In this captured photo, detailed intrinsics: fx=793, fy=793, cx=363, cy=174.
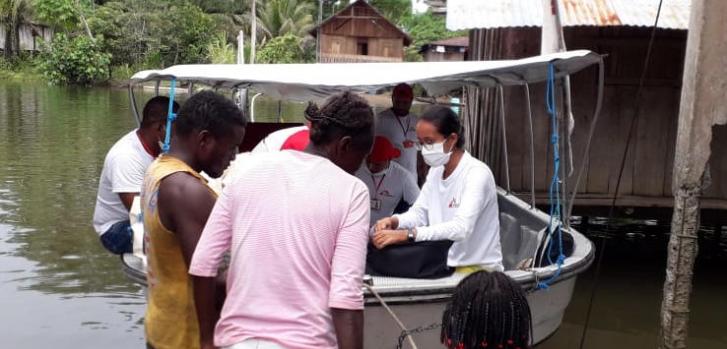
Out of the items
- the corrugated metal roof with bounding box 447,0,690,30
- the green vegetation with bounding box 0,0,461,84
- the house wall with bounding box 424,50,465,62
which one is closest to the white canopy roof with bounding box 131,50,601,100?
the corrugated metal roof with bounding box 447,0,690,30

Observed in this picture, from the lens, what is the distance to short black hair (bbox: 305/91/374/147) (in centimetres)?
226

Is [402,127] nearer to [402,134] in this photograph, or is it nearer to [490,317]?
[402,134]

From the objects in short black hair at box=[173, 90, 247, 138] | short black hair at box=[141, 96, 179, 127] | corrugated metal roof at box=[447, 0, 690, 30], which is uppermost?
corrugated metal roof at box=[447, 0, 690, 30]

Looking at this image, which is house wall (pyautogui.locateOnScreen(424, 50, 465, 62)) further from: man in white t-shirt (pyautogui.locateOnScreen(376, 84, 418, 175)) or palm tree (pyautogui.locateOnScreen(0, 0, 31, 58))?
man in white t-shirt (pyautogui.locateOnScreen(376, 84, 418, 175))

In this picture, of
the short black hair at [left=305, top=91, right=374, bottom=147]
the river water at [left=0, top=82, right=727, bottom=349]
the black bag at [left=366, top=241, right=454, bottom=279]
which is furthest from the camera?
the river water at [left=0, top=82, right=727, bottom=349]

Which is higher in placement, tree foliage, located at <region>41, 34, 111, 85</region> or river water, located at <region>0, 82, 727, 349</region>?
tree foliage, located at <region>41, 34, 111, 85</region>

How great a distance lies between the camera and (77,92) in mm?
34750

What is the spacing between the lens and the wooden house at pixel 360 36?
40250mm

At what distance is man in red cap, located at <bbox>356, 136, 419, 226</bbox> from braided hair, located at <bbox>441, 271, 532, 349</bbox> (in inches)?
157

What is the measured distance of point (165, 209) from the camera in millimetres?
2375

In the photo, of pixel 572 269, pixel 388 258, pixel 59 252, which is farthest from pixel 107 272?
pixel 572 269

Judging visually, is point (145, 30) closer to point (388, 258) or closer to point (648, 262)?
point (648, 262)

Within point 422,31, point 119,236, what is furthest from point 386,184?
point 422,31

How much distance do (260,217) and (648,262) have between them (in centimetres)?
841
